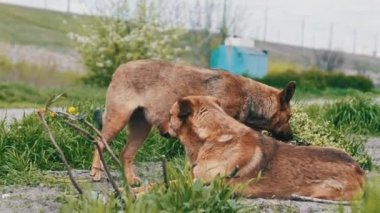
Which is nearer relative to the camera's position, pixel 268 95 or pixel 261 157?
pixel 261 157

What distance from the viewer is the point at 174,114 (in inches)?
334

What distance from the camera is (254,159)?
27.0 ft

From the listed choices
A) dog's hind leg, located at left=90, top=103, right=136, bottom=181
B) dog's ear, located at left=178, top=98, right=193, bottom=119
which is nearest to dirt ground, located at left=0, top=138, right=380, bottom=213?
dog's hind leg, located at left=90, top=103, right=136, bottom=181

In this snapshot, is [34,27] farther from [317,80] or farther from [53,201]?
[53,201]

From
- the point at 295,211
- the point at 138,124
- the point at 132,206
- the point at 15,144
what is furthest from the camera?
the point at 15,144

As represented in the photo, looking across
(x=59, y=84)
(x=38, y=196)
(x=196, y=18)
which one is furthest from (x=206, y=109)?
(x=196, y=18)

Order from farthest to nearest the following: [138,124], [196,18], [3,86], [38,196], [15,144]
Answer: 1. [196,18]
2. [3,86]
3. [15,144]
4. [138,124]
5. [38,196]

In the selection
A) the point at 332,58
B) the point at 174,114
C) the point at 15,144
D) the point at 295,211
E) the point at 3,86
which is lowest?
the point at 332,58

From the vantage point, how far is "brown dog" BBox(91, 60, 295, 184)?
1020 centimetres

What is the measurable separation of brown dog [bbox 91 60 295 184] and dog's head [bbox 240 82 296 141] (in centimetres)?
6

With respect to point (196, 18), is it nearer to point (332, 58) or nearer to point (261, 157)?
point (332, 58)

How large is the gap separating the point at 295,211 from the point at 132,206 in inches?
81.0

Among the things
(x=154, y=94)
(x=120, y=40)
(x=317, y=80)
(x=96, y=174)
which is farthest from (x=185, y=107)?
(x=317, y=80)

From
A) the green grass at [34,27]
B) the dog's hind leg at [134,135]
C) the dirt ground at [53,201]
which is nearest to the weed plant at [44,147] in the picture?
the dirt ground at [53,201]
